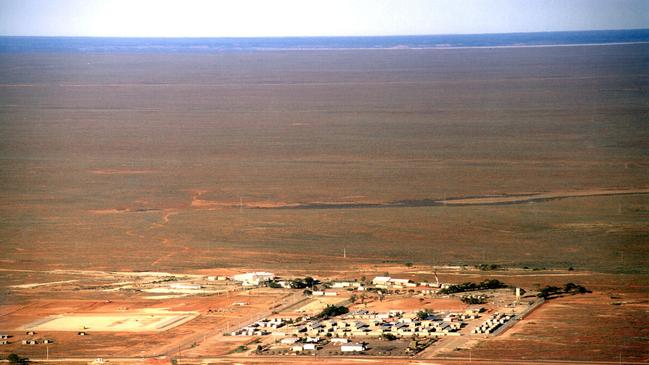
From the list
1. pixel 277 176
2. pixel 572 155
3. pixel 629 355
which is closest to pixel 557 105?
pixel 572 155

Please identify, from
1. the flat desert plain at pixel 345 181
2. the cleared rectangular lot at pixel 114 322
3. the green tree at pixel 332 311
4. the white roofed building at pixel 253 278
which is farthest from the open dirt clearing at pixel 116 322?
the white roofed building at pixel 253 278

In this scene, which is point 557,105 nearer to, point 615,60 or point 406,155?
point 406,155

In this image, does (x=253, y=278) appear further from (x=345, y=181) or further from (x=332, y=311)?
(x=345, y=181)

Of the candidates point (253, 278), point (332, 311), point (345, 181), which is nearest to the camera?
point (332, 311)

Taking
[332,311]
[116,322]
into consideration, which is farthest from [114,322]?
[332,311]

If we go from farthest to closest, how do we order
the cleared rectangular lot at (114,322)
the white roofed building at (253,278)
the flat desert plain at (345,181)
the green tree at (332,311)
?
the flat desert plain at (345,181)
the white roofed building at (253,278)
the green tree at (332,311)
the cleared rectangular lot at (114,322)

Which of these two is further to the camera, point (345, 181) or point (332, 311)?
point (345, 181)

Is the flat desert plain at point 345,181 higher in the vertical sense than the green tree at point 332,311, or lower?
higher

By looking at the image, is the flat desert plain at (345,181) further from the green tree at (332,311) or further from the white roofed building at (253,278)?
the green tree at (332,311)

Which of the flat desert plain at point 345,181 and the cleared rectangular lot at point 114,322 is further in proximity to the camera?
the flat desert plain at point 345,181
